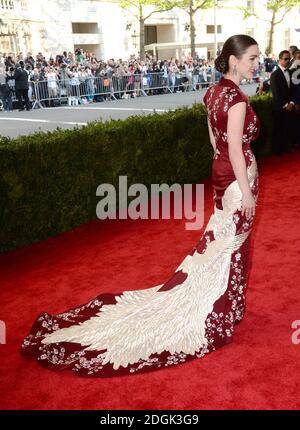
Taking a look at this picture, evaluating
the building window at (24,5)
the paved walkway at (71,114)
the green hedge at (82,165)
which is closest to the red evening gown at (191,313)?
the green hedge at (82,165)

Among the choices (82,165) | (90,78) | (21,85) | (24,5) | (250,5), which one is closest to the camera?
(82,165)

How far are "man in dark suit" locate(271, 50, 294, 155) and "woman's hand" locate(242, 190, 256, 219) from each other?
6.55m

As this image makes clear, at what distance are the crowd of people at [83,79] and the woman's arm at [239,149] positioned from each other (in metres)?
15.7

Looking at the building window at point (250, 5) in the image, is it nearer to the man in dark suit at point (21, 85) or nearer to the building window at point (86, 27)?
the building window at point (86, 27)

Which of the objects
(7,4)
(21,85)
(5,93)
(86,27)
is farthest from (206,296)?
(86,27)

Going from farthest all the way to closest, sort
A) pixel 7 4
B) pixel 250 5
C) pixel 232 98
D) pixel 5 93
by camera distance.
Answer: pixel 250 5 → pixel 7 4 → pixel 5 93 → pixel 232 98

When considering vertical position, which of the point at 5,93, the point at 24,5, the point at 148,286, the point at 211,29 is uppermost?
the point at 24,5

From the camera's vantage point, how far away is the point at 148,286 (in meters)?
4.70

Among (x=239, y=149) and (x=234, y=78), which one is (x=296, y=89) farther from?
(x=239, y=149)

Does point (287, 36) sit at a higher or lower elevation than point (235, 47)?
higher

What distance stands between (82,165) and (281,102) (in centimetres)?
490

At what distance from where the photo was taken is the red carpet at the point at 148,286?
10.1 feet

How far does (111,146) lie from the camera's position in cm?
668
